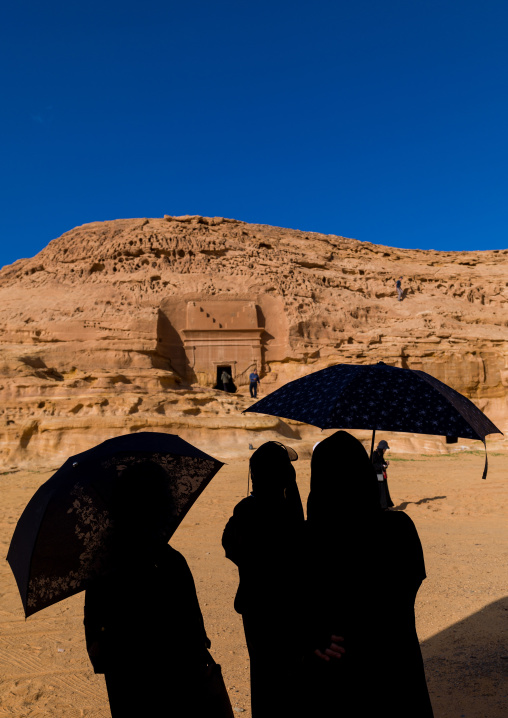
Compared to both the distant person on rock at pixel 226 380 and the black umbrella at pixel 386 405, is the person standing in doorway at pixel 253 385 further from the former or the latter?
the black umbrella at pixel 386 405

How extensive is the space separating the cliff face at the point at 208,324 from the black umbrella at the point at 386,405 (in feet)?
45.0

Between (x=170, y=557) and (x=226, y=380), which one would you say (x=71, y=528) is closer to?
(x=170, y=557)

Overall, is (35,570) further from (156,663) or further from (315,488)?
(315,488)

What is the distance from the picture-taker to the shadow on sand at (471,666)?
326cm

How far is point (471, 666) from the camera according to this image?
3.76 metres

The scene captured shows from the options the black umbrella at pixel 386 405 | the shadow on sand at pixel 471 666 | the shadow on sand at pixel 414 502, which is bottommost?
the shadow on sand at pixel 414 502

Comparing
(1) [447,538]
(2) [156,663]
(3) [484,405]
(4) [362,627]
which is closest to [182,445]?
(2) [156,663]

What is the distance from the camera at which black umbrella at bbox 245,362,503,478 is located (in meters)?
3.32

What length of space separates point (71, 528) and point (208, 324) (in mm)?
25773

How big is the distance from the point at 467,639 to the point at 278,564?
286 cm

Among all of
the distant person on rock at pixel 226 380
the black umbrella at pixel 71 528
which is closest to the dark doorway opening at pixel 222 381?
the distant person on rock at pixel 226 380

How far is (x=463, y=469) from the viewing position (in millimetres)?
15633

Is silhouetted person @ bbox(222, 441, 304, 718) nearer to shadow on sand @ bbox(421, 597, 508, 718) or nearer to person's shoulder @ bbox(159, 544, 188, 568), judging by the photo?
person's shoulder @ bbox(159, 544, 188, 568)

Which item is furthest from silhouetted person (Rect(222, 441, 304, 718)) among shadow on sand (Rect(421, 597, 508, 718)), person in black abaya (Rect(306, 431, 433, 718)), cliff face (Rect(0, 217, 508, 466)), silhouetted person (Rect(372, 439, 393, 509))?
cliff face (Rect(0, 217, 508, 466))
